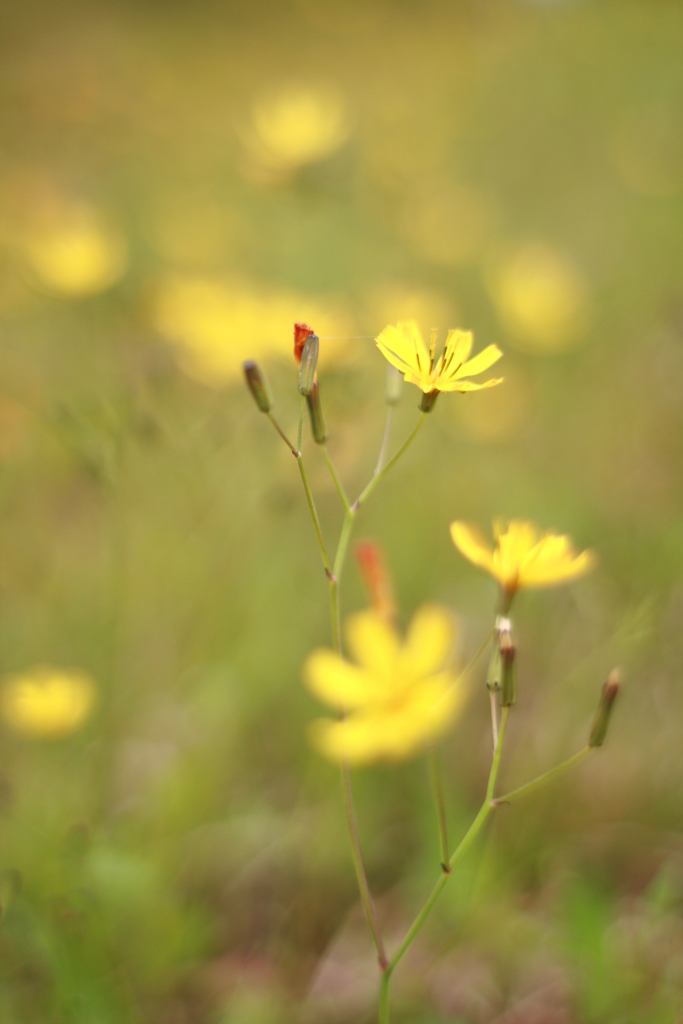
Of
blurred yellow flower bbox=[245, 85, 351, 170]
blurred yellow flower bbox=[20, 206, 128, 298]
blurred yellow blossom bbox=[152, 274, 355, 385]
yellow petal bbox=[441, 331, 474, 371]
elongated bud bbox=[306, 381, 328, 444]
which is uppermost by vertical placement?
blurred yellow flower bbox=[245, 85, 351, 170]

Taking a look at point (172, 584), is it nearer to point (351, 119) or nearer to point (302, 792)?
point (302, 792)

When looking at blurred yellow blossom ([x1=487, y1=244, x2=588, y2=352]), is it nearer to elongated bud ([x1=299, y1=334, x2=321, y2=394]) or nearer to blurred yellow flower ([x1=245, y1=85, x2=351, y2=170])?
blurred yellow flower ([x1=245, y1=85, x2=351, y2=170])

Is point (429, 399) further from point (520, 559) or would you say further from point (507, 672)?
point (507, 672)

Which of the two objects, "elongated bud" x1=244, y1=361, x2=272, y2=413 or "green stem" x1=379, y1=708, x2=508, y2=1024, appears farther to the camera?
"elongated bud" x1=244, y1=361, x2=272, y2=413

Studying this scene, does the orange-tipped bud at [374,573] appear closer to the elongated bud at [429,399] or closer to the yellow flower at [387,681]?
the yellow flower at [387,681]

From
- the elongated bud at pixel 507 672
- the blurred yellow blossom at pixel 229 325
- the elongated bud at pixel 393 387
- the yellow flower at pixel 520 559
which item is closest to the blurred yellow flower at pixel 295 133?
the blurred yellow blossom at pixel 229 325

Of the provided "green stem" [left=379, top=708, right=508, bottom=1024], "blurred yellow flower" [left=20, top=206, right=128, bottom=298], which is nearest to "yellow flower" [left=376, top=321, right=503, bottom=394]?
"green stem" [left=379, top=708, right=508, bottom=1024]

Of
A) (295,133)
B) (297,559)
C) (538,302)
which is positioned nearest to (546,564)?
(297,559)

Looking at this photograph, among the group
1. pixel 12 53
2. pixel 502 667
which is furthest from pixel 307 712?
pixel 12 53
